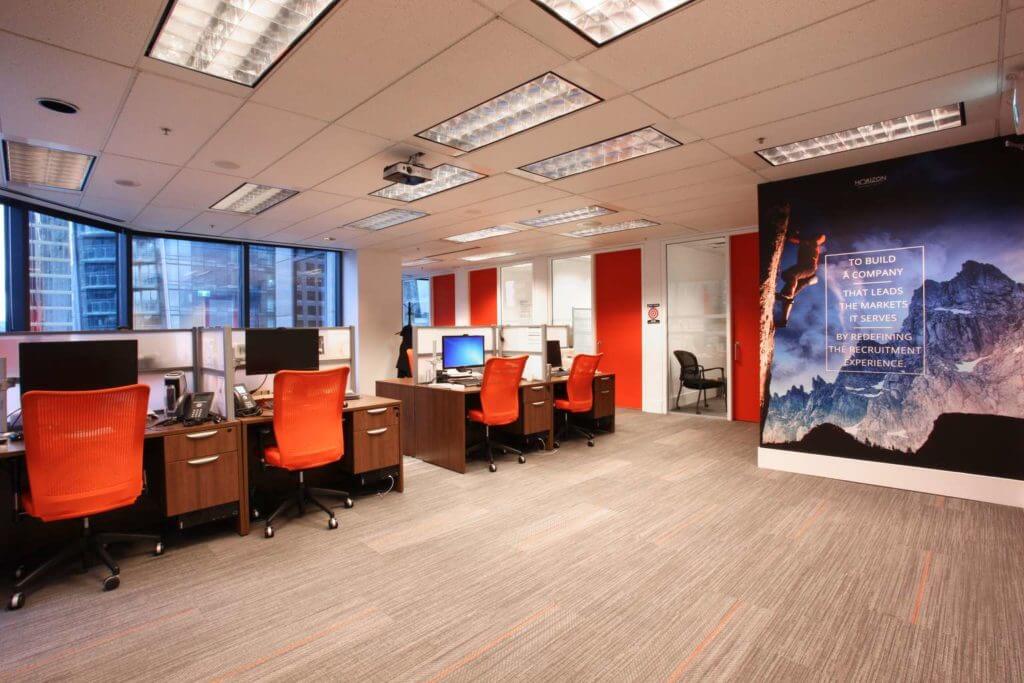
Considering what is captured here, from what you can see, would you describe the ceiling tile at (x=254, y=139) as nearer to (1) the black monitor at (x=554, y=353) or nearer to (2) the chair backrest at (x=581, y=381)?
(2) the chair backrest at (x=581, y=381)

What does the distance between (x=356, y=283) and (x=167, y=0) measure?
6.39 meters

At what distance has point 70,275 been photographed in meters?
5.57

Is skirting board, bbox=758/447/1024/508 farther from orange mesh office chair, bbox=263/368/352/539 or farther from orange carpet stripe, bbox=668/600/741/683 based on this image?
orange mesh office chair, bbox=263/368/352/539

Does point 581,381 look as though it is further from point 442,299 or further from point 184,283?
point 442,299

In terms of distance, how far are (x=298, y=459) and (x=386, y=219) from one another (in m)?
3.90

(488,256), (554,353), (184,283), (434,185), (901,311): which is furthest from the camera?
(488,256)

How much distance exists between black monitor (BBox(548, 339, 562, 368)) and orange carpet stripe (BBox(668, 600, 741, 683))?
157 inches

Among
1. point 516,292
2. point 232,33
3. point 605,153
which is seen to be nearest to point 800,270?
point 605,153

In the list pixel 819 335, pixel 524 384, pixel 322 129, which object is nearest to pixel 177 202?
pixel 322 129

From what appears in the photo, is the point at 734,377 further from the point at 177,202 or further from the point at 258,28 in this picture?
the point at 177,202

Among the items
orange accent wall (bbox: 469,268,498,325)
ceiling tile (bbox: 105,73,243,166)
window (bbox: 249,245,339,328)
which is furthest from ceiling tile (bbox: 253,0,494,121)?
orange accent wall (bbox: 469,268,498,325)

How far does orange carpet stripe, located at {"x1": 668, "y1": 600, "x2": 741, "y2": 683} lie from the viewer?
185 centimetres

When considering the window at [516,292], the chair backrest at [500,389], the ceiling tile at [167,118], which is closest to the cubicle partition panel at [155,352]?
the ceiling tile at [167,118]

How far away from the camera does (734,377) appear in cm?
689
